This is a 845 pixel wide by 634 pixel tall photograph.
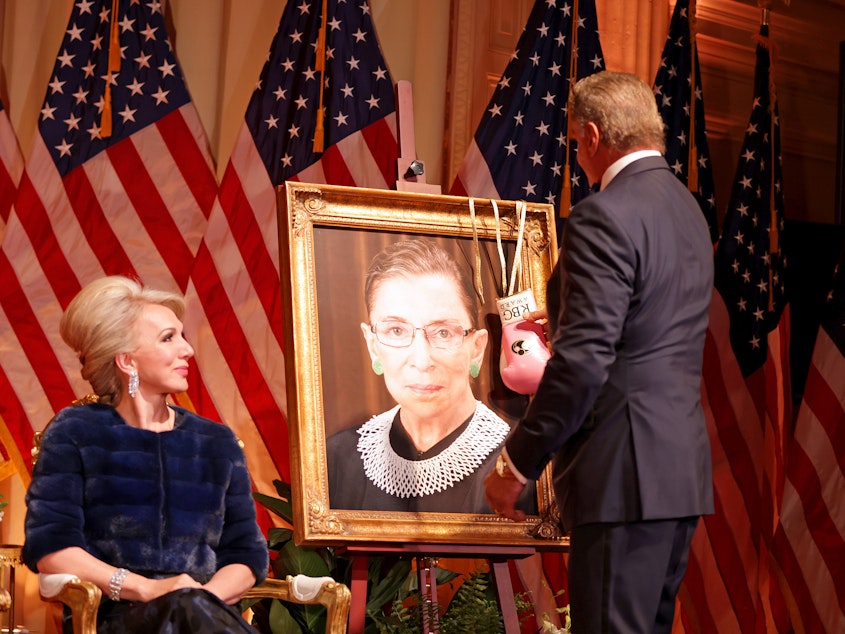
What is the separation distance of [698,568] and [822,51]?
3157 mm

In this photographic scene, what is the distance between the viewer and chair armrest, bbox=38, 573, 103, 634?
2.73 meters

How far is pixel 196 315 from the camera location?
4.78 metres

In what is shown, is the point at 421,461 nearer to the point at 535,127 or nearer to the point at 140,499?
the point at 140,499

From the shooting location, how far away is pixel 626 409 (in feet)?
7.99

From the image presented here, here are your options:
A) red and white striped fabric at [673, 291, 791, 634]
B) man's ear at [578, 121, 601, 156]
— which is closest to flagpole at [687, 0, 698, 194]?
red and white striped fabric at [673, 291, 791, 634]

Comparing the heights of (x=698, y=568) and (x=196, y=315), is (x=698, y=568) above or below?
below

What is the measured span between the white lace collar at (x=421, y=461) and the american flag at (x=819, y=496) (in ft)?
6.96

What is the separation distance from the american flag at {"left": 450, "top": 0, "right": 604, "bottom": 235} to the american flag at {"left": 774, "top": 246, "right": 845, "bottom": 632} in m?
1.32

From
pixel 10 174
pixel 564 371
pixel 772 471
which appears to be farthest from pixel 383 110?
pixel 564 371

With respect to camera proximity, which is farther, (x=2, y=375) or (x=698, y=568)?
(x=698, y=568)

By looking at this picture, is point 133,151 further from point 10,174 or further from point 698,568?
point 698,568

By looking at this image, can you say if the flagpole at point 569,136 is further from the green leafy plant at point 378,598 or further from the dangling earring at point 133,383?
the dangling earring at point 133,383

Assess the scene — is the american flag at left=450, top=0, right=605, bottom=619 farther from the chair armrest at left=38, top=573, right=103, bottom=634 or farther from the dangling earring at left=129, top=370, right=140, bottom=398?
the chair armrest at left=38, top=573, right=103, bottom=634

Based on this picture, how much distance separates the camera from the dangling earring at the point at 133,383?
3045 millimetres
